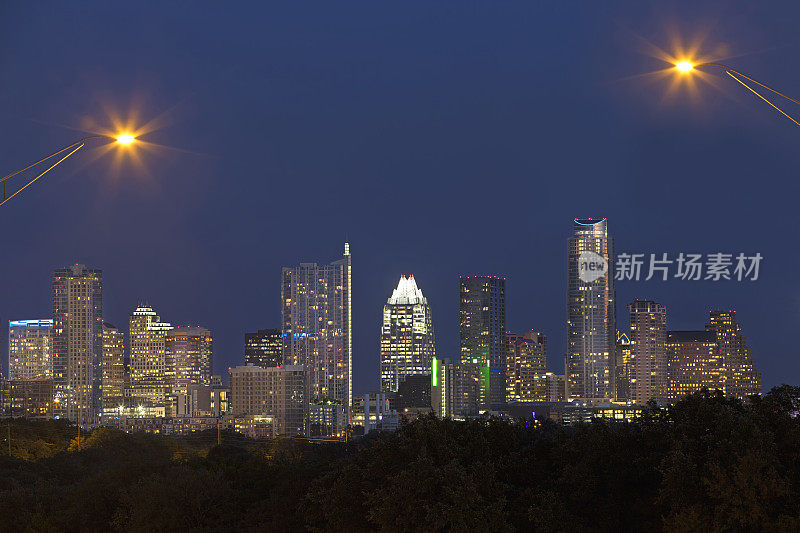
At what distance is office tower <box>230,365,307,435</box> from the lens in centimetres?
18812

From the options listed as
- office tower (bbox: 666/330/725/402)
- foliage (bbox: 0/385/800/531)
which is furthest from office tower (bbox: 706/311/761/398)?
foliage (bbox: 0/385/800/531)

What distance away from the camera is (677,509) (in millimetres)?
20766

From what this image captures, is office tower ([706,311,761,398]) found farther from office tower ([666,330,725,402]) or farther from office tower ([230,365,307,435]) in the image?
office tower ([230,365,307,435])

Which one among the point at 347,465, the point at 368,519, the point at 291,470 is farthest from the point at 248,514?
the point at 368,519

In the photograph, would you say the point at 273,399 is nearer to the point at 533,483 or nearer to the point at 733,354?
the point at 733,354

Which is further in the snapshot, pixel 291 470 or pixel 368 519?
pixel 291 470

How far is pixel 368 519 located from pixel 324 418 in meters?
175

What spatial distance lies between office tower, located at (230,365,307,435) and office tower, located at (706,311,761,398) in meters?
70.5

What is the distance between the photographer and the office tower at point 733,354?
165m

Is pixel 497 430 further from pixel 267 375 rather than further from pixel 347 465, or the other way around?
pixel 267 375

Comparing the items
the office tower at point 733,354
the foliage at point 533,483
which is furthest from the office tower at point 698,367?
the foliage at point 533,483

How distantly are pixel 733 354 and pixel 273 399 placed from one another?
78.6 metres

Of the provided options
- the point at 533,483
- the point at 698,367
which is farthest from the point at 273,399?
the point at 533,483

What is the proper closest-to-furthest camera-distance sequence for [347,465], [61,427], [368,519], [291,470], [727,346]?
[368,519] < [347,465] < [291,470] < [61,427] < [727,346]
